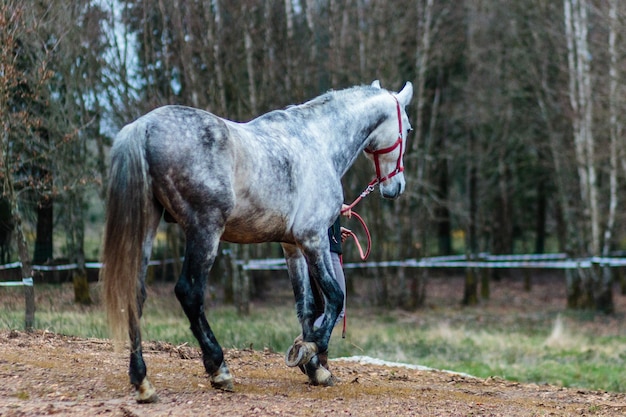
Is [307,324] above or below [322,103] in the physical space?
below

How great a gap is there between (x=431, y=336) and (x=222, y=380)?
9.17 m

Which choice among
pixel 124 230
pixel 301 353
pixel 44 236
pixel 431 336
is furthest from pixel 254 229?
pixel 431 336

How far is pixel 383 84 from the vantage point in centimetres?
1944

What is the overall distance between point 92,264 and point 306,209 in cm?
1074

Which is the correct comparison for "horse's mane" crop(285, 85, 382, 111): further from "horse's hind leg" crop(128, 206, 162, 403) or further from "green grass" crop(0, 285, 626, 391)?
"green grass" crop(0, 285, 626, 391)

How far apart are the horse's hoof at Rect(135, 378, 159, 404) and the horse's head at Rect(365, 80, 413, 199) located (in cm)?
282

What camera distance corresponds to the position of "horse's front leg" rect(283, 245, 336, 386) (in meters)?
6.35

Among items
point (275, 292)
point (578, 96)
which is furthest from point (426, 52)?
point (275, 292)

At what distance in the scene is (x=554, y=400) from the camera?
720 cm

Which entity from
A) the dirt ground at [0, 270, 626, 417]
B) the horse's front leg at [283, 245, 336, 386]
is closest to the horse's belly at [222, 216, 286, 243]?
the horse's front leg at [283, 245, 336, 386]

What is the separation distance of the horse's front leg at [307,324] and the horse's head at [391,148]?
3.38ft

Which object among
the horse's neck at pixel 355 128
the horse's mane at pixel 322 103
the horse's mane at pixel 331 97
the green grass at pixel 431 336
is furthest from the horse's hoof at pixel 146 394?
the horse's mane at pixel 331 97

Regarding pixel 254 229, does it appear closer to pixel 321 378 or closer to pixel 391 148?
pixel 321 378

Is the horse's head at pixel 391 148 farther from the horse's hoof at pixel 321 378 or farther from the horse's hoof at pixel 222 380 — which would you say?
the horse's hoof at pixel 222 380
